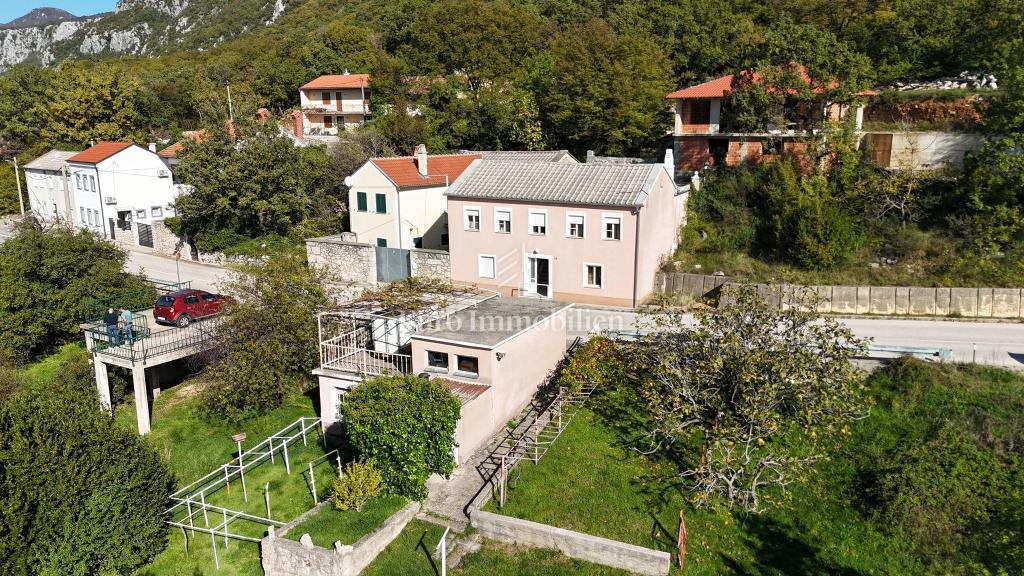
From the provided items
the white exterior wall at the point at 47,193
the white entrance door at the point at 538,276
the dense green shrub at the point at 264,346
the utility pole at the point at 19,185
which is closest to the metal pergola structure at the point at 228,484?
the dense green shrub at the point at 264,346

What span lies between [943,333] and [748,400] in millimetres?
11336

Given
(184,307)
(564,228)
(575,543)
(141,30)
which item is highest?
(141,30)

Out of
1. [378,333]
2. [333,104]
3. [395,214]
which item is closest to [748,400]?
[378,333]

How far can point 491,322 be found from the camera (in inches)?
768

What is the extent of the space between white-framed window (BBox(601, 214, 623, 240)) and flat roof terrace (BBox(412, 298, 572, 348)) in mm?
5418

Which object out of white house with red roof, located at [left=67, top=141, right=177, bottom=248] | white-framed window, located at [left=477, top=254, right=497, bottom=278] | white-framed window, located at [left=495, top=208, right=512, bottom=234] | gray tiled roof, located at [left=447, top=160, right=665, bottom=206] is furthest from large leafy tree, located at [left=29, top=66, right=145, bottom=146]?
white-framed window, located at [left=495, top=208, right=512, bottom=234]

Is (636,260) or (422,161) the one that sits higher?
(422,161)

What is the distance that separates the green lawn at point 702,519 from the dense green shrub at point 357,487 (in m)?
2.78

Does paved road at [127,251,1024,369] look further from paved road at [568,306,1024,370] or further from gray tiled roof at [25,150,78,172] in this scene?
gray tiled roof at [25,150,78,172]

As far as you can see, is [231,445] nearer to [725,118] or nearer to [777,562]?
[777,562]

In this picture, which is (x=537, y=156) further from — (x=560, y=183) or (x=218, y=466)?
(x=218, y=466)

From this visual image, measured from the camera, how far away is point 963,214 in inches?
1090

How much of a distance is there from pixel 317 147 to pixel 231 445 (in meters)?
27.4

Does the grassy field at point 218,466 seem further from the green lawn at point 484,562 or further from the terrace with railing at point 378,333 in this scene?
the green lawn at point 484,562
